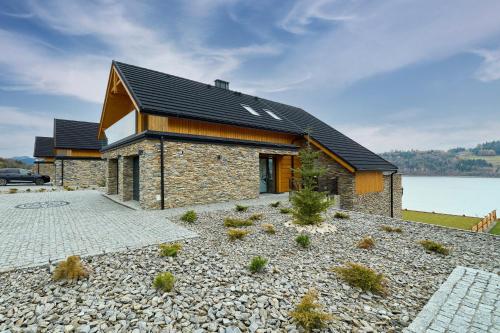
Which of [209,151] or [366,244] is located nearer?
[366,244]

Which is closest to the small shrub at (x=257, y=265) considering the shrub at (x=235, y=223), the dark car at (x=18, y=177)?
the shrub at (x=235, y=223)

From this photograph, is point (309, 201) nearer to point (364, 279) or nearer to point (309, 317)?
point (364, 279)

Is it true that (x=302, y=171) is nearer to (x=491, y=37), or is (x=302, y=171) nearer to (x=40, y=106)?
(x=491, y=37)

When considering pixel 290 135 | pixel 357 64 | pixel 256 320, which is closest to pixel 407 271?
pixel 256 320

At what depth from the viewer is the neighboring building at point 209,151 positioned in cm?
1016

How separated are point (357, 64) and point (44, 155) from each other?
36877 mm

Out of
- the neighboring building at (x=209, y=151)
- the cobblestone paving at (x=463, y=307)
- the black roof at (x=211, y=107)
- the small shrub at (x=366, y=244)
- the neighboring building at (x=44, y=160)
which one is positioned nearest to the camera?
the cobblestone paving at (x=463, y=307)

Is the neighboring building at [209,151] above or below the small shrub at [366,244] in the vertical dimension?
above

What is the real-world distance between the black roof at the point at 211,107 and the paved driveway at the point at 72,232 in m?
4.85

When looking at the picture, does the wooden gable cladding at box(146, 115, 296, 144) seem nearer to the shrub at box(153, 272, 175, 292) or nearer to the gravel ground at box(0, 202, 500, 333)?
the gravel ground at box(0, 202, 500, 333)

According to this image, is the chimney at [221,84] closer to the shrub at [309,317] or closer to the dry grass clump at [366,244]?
the dry grass clump at [366,244]

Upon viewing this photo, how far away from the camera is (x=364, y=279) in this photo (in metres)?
3.80

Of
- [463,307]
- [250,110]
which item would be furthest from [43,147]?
[463,307]

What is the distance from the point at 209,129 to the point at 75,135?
70.2 ft
